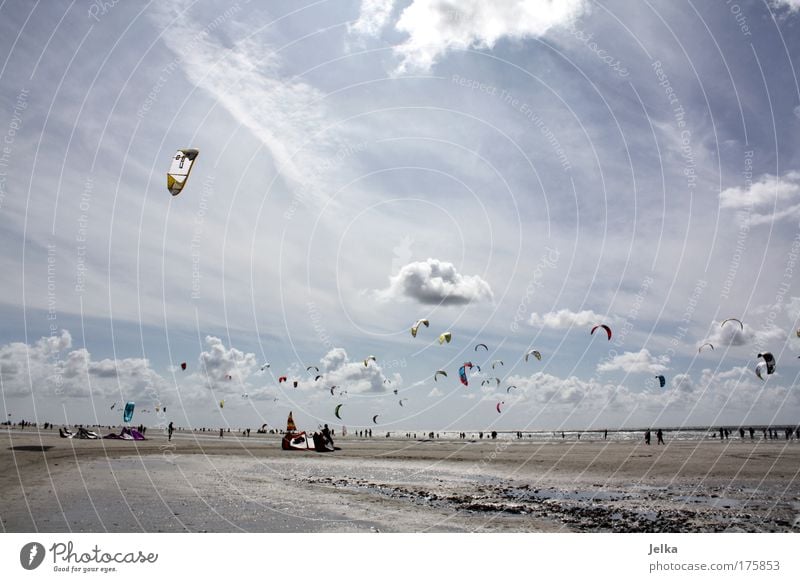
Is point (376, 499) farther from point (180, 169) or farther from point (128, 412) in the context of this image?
point (128, 412)

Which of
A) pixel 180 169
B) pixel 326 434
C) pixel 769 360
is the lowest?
pixel 326 434

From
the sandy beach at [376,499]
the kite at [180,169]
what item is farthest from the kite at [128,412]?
the kite at [180,169]

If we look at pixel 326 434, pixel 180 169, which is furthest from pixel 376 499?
pixel 326 434

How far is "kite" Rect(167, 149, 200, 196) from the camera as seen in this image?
1508 centimetres

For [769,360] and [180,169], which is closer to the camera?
[180,169]

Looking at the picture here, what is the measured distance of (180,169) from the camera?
1536 cm

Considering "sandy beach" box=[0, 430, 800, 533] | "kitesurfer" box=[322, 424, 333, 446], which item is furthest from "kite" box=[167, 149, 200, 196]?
"kitesurfer" box=[322, 424, 333, 446]

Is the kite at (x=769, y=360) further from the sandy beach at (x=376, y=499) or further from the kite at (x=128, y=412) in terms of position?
the kite at (x=128, y=412)

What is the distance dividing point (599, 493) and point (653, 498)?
206cm

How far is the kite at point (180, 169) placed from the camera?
15078mm

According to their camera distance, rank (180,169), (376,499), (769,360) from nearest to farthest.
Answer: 1. (180,169)
2. (376,499)
3. (769,360)
